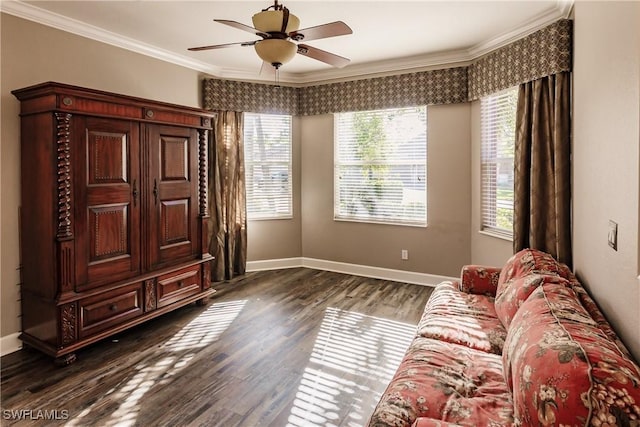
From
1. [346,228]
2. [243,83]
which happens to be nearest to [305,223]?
[346,228]

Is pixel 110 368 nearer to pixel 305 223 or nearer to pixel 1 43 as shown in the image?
pixel 1 43

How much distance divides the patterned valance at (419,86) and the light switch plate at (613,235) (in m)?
1.87

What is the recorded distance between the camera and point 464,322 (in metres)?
2.39

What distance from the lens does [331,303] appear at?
409 centimetres

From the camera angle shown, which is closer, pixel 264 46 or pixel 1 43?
pixel 264 46

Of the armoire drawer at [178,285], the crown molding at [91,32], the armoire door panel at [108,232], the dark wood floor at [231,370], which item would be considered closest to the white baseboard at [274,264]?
the dark wood floor at [231,370]

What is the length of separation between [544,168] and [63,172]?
12.4 ft

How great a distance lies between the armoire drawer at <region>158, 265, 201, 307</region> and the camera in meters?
3.51

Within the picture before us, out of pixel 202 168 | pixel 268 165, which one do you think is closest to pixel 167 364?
pixel 202 168

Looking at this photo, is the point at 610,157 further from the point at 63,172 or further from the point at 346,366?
the point at 63,172

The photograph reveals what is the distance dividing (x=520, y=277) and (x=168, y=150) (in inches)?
120

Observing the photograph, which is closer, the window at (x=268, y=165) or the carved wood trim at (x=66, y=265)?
the carved wood trim at (x=66, y=265)

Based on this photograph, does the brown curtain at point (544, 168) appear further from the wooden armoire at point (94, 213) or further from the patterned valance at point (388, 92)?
the wooden armoire at point (94, 213)

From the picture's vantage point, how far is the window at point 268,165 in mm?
5227
